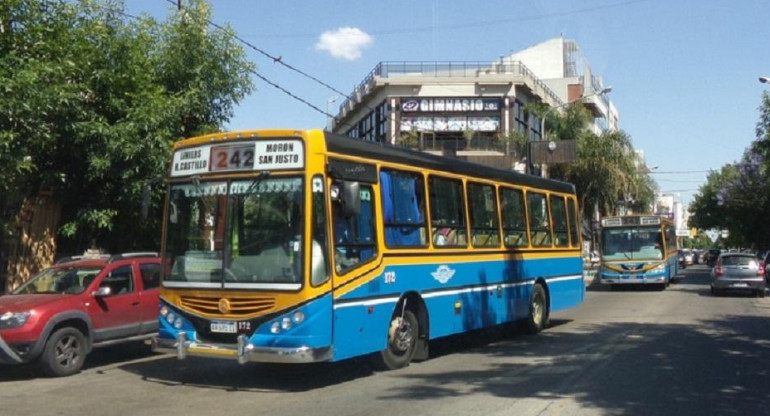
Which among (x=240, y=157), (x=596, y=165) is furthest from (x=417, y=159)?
(x=596, y=165)

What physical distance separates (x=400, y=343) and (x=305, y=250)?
8.38ft

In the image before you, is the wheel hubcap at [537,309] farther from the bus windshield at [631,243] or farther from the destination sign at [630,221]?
the destination sign at [630,221]

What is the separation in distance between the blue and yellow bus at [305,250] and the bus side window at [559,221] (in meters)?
4.77

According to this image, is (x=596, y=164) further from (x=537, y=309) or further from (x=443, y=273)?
(x=443, y=273)

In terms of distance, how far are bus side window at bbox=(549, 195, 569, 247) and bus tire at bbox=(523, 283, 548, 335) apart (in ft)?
4.25

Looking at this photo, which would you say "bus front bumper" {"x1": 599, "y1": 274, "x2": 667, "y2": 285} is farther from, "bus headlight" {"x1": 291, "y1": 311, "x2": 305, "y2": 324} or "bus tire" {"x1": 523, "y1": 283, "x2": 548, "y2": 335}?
"bus headlight" {"x1": 291, "y1": 311, "x2": 305, "y2": 324}

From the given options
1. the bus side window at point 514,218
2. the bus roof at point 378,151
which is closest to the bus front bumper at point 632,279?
the bus side window at point 514,218

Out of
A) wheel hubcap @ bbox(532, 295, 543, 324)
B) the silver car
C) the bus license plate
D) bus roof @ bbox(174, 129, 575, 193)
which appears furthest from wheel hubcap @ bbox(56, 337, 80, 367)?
the silver car

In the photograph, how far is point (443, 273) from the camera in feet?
38.2

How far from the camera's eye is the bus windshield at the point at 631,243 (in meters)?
29.4

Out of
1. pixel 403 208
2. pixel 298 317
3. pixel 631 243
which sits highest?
pixel 403 208

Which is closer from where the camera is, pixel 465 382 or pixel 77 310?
pixel 465 382

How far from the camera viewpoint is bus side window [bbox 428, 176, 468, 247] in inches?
451

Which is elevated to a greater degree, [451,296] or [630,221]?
[630,221]
